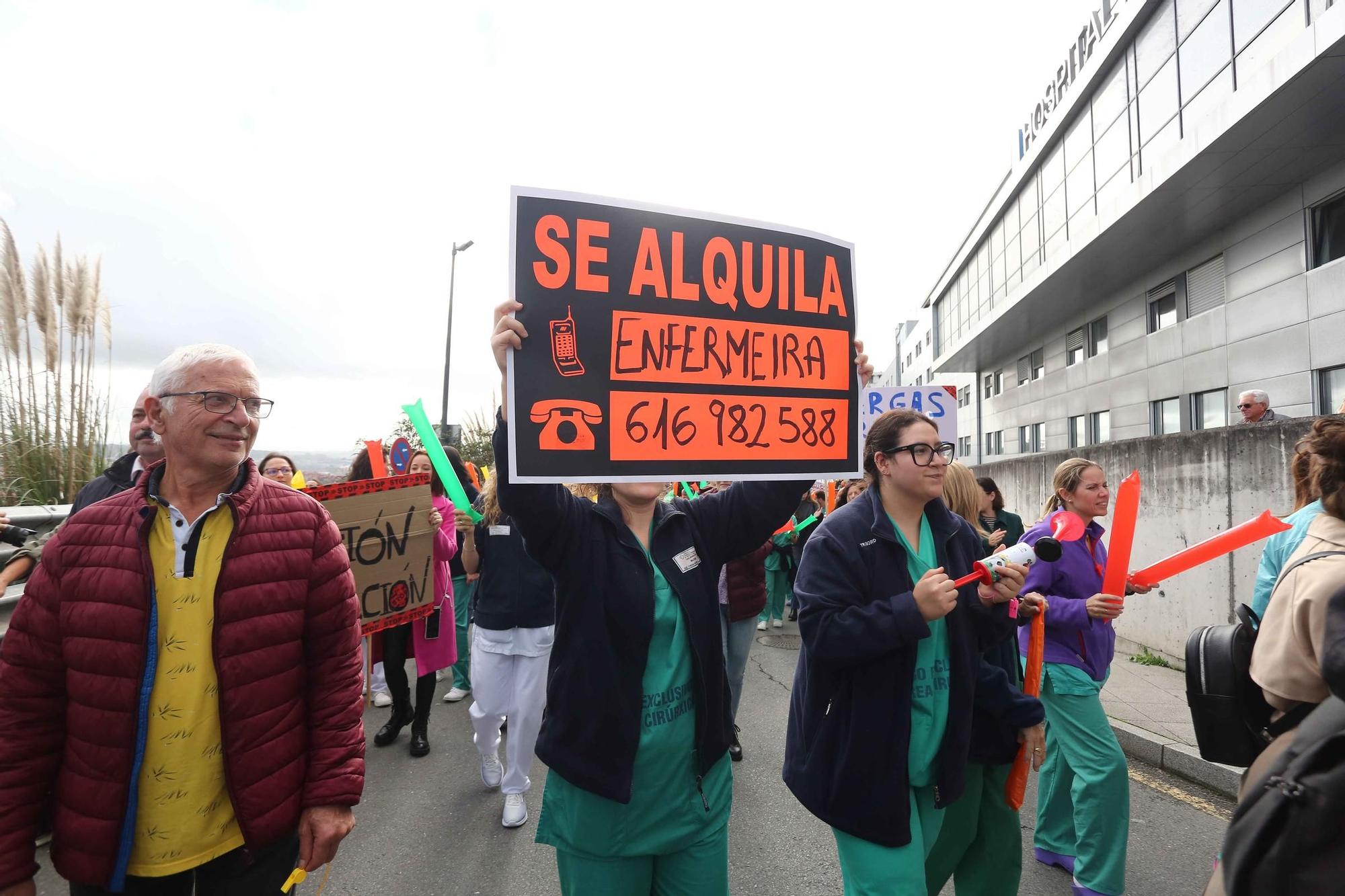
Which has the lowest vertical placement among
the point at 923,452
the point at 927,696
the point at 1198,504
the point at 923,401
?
the point at 927,696

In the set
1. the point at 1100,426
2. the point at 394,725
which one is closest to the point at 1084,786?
the point at 394,725

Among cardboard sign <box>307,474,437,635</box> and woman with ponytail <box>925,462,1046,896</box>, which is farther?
cardboard sign <box>307,474,437,635</box>

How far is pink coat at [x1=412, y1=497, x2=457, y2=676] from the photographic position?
190 inches

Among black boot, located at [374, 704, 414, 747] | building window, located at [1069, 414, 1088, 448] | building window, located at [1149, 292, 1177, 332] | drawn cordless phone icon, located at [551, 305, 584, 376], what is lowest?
black boot, located at [374, 704, 414, 747]

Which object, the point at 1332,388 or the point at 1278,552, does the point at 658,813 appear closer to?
the point at 1278,552

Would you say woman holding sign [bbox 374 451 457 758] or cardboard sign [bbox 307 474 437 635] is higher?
cardboard sign [bbox 307 474 437 635]

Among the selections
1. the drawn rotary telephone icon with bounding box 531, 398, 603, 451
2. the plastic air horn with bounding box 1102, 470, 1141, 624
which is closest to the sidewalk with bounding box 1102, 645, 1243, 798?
the plastic air horn with bounding box 1102, 470, 1141, 624

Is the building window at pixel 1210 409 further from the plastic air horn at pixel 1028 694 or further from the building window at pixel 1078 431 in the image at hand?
the plastic air horn at pixel 1028 694

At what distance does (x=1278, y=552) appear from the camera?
3.20 m

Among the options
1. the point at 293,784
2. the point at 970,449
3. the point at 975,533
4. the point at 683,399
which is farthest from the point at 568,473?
the point at 970,449

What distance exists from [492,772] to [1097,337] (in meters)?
21.4

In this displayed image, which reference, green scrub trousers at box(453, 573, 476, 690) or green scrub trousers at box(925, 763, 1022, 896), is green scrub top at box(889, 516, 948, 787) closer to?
green scrub trousers at box(925, 763, 1022, 896)

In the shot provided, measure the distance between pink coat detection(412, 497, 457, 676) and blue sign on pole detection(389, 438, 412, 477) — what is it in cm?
67

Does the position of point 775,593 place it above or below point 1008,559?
below
